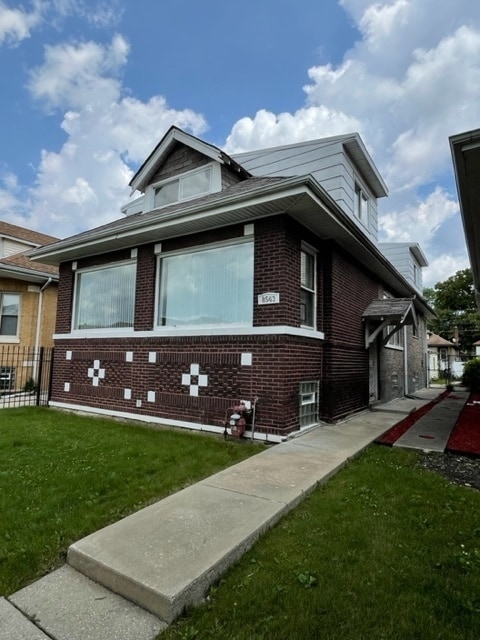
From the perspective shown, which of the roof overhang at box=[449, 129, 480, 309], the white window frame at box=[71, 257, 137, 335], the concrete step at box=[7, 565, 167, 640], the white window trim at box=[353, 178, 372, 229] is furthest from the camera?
the white window trim at box=[353, 178, 372, 229]

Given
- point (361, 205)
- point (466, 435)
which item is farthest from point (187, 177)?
point (466, 435)

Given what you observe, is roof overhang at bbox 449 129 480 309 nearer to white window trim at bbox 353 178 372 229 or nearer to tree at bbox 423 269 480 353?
white window trim at bbox 353 178 372 229

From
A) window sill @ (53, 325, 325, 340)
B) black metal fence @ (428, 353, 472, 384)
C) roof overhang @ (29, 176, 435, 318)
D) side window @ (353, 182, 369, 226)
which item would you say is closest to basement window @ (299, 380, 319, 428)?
window sill @ (53, 325, 325, 340)

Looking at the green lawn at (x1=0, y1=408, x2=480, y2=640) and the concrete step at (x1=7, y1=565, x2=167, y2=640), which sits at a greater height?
the green lawn at (x1=0, y1=408, x2=480, y2=640)

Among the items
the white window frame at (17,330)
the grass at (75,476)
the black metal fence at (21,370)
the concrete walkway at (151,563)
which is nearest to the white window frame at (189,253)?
the grass at (75,476)

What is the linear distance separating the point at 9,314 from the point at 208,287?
30.4 feet

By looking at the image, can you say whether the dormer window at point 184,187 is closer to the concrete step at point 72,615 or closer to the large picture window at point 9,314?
the large picture window at point 9,314

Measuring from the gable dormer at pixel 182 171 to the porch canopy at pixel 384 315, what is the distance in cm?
444

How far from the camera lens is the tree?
40656 mm

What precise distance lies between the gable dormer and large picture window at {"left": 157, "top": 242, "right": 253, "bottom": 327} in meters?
1.77

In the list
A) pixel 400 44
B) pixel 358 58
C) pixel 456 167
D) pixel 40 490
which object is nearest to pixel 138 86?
pixel 358 58

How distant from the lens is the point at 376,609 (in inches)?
81.9

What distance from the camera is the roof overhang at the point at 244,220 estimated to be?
18.7 ft

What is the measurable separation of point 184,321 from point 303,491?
435cm
